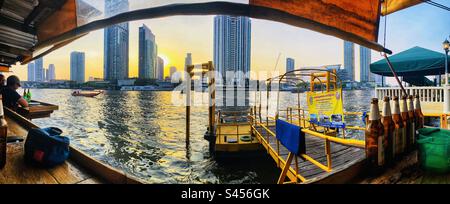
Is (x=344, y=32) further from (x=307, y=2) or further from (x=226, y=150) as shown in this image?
(x=226, y=150)

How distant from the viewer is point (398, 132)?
1583 millimetres

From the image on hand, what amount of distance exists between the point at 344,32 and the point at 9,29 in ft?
21.1

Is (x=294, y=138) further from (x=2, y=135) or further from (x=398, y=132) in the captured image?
(x=2, y=135)

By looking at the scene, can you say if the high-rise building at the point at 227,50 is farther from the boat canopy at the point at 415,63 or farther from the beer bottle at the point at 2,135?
the beer bottle at the point at 2,135

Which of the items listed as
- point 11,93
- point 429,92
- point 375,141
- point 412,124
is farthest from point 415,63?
point 11,93

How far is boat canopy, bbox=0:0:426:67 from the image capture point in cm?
150

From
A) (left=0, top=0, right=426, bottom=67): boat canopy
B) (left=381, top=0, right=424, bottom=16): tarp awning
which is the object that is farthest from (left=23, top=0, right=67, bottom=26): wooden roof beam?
(left=381, top=0, right=424, bottom=16): tarp awning

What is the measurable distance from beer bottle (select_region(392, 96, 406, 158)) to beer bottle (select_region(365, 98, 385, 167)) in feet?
0.86

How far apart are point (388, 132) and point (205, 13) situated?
1.91m

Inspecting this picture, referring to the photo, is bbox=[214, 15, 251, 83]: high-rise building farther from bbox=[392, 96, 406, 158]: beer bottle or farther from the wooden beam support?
bbox=[392, 96, 406, 158]: beer bottle

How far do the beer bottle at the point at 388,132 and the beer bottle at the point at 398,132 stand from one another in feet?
0.23

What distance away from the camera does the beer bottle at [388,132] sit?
4.88ft

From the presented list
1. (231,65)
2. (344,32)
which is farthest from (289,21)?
(231,65)

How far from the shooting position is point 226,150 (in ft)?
26.2
